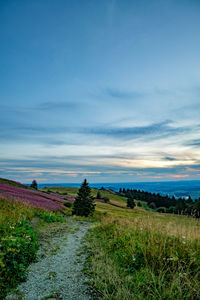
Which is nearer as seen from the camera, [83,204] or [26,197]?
[26,197]

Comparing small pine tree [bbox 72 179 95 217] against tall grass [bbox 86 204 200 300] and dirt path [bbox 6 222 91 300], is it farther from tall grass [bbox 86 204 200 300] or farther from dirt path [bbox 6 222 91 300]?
tall grass [bbox 86 204 200 300]

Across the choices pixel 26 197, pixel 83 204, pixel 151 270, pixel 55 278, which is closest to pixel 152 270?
pixel 151 270

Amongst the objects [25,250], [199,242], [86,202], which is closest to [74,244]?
[25,250]

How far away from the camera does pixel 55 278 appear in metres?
5.65

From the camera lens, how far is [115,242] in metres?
8.64

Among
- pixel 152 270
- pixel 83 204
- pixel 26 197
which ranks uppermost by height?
pixel 152 270

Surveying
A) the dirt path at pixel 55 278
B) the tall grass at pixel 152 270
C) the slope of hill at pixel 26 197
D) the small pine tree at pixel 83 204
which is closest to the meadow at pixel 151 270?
the tall grass at pixel 152 270

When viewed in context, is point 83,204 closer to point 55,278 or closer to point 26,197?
point 26,197

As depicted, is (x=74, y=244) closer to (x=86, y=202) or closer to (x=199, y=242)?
(x=199, y=242)

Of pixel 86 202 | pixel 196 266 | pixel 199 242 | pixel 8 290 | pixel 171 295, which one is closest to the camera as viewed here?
pixel 171 295

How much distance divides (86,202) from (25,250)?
24833 mm

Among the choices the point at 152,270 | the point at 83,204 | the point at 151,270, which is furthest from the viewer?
the point at 83,204

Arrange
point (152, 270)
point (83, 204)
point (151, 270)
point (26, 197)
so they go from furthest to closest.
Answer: point (83, 204)
point (26, 197)
point (151, 270)
point (152, 270)

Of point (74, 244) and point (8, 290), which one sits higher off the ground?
point (8, 290)
